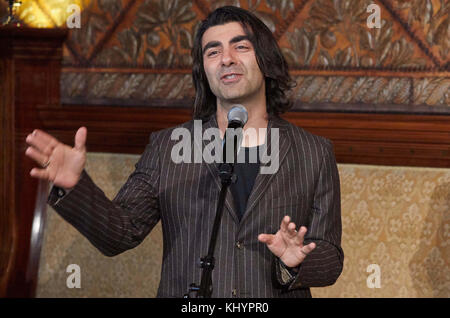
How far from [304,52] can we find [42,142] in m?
1.78

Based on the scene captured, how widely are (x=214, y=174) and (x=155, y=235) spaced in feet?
3.85

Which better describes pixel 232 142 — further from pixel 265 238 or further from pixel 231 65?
pixel 231 65

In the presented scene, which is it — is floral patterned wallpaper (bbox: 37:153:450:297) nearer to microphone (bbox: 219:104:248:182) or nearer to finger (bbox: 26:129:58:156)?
microphone (bbox: 219:104:248:182)

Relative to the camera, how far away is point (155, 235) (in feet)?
11.8

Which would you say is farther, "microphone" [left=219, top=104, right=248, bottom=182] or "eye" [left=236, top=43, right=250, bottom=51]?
"eye" [left=236, top=43, right=250, bottom=51]

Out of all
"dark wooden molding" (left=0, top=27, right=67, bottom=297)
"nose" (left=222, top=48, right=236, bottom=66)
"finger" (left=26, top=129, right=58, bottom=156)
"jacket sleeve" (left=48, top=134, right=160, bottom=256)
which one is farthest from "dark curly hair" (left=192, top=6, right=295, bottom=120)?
"dark wooden molding" (left=0, top=27, right=67, bottom=297)

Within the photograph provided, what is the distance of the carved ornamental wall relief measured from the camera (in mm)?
3295

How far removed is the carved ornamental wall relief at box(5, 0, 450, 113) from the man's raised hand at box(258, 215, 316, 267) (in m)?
1.36

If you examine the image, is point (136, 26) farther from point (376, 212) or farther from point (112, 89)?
point (376, 212)

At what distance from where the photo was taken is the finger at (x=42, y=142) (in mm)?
1970

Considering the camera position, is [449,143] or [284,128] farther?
[449,143]
